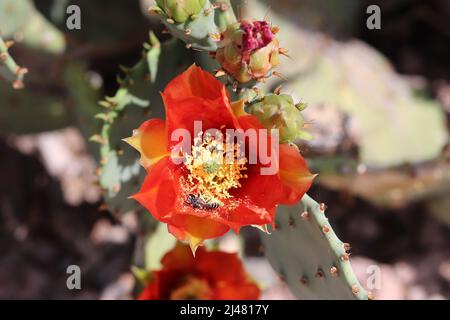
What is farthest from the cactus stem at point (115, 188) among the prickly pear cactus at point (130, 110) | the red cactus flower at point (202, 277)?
the red cactus flower at point (202, 277)

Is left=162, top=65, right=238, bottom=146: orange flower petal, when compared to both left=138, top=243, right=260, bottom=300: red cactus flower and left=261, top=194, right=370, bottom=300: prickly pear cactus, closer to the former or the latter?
left=261, top=194, right=370, bottom=300: prickly pear cactus

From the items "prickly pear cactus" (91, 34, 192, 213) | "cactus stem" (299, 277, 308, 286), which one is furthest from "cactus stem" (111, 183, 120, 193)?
"cactus stem" (299, 277, 308, 286)

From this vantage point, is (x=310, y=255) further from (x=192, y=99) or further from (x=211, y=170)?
(x=192, y=99)

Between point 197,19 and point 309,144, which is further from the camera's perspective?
point 309,144

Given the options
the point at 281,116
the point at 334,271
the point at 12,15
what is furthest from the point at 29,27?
the point at 334,271

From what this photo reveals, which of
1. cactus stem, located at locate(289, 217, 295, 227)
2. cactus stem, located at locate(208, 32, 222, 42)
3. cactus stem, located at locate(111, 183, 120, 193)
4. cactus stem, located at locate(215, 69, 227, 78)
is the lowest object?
cactus stem, located at locate(111, 183, 120, 193)
